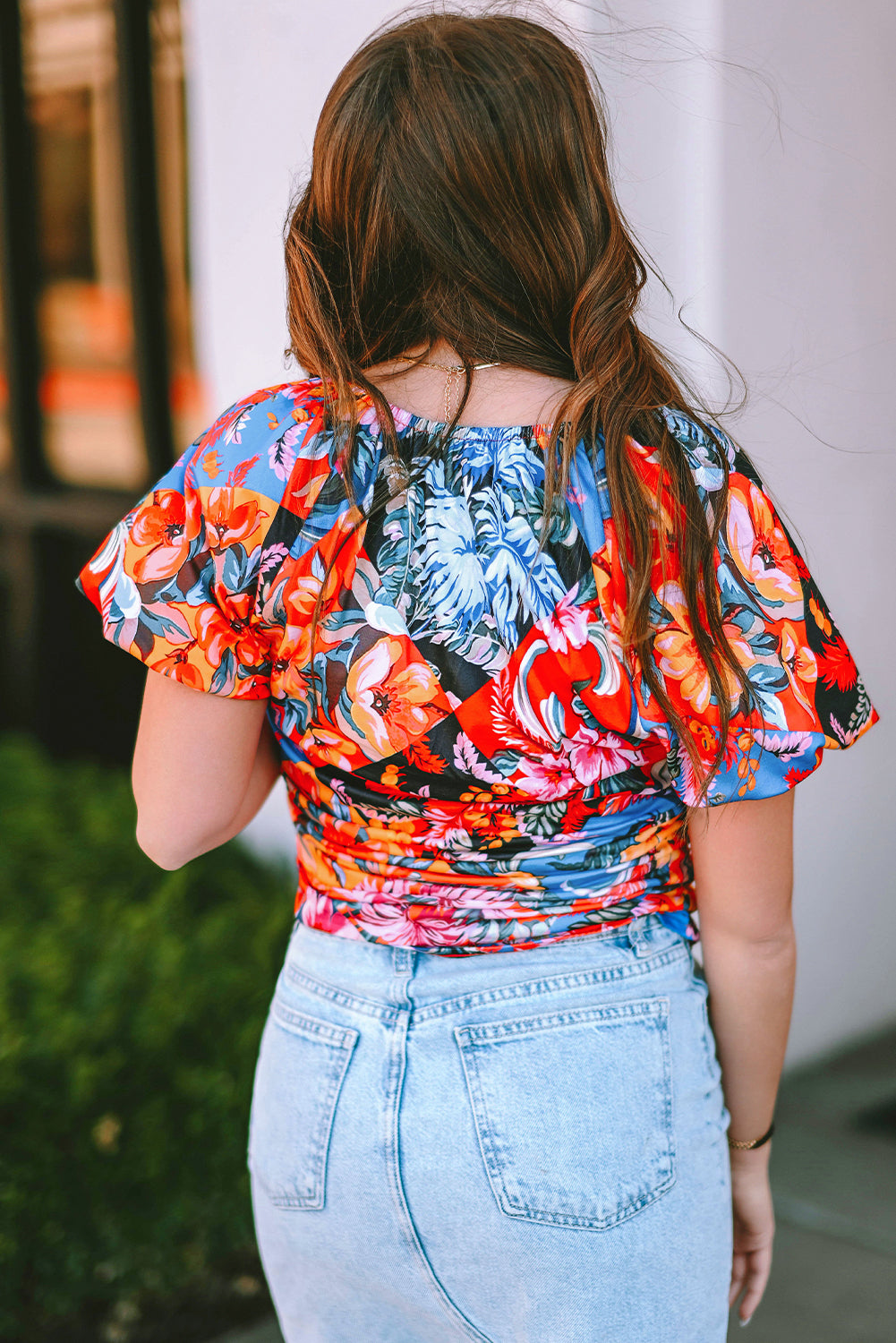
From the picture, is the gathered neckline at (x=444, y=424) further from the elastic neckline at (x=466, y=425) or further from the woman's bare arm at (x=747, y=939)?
the woman's bare arm at (x=747, y=939)

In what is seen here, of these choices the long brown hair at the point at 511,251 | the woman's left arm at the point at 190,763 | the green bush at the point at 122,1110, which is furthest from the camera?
the green bush at the point at 122,1110

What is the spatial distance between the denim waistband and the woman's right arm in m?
0.06

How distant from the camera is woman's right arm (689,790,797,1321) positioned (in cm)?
107

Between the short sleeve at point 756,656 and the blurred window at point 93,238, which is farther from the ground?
the short sleeve at point 756,656

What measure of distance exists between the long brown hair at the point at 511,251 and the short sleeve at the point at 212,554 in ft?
0.21

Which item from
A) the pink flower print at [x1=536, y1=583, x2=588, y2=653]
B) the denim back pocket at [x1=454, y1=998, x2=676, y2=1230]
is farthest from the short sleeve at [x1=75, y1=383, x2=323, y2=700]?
the denim back pocket at [x1=454, y1=998, x2=676, y2=1230]

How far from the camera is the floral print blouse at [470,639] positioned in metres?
0.97

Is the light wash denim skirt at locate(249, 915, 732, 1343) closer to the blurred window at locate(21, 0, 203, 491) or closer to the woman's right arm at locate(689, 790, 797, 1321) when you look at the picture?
the woman's right arm at locate(689, 790, 797, 1321)

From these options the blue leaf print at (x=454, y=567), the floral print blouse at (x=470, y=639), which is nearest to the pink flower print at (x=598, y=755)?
the floral print blouse at (x=470, y=639)

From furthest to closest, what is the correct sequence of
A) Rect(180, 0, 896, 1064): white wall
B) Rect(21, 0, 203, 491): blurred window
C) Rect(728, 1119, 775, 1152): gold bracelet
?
Rect(21, 0, 203, 491): blurred window
Rect(180, 0, 896, 1064): white wall
Rect(728, 1119, 775, 1152): gold bracelet

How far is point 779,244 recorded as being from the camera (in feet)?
8.01

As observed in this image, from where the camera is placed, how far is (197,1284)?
8.00 ft

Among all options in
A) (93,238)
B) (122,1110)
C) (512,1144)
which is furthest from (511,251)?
(93,238)

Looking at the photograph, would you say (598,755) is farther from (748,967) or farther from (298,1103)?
(298,1103)
